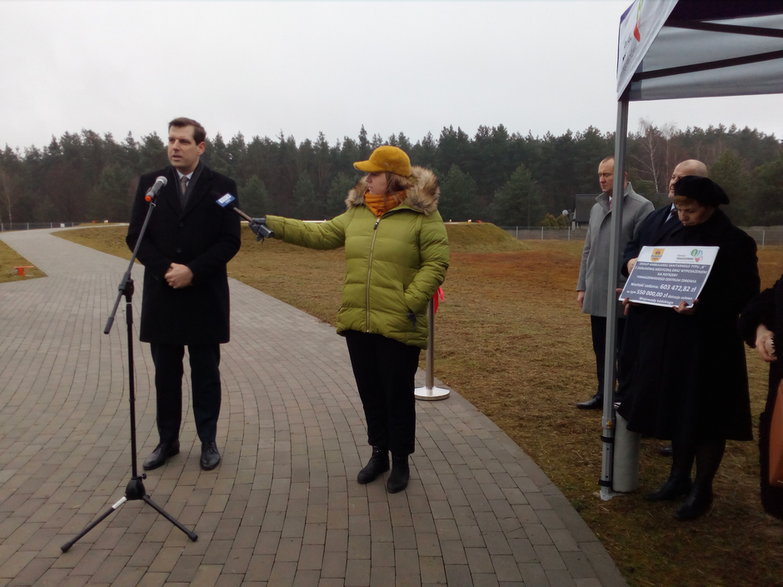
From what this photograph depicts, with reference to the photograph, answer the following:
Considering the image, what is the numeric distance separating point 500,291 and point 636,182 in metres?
11.5

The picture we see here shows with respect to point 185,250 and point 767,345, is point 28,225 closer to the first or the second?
point 185,250

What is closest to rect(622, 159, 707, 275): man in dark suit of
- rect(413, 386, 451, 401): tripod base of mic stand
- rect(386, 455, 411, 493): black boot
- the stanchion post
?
rect(386, 455, 411, 493): black boot

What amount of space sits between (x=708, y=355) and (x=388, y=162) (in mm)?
2093

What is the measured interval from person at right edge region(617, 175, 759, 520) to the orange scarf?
1548 mm

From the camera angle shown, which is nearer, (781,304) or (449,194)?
(781,304)

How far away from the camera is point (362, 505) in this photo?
11.5ft

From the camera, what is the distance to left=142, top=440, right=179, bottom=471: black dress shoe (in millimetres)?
4027

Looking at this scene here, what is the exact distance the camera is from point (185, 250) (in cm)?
386

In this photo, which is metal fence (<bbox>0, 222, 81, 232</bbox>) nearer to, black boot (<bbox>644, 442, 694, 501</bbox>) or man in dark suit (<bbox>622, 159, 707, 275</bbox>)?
man in dark suit (<bbox>622, 159, 707, 275</bbox>)

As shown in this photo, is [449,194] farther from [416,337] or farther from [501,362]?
[416,337]

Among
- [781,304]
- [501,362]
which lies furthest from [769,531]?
[501,362]

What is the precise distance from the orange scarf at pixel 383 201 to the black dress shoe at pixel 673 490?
2361 mm

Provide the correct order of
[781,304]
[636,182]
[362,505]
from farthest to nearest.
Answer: [636,182]
[362,505]
[781,304]

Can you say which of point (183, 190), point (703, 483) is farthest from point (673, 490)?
point (183, 190)
